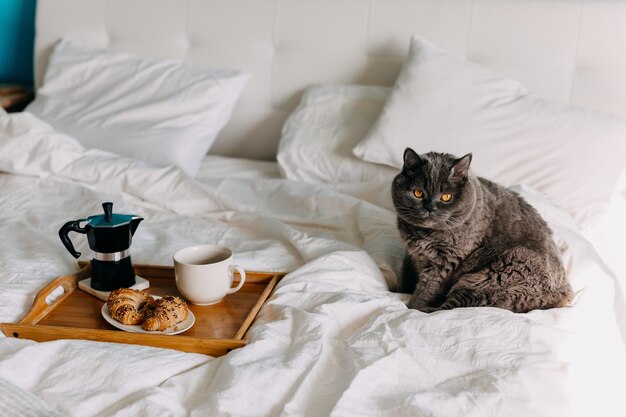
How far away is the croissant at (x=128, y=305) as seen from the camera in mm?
1286

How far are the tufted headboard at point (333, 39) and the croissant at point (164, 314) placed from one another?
1350 mm

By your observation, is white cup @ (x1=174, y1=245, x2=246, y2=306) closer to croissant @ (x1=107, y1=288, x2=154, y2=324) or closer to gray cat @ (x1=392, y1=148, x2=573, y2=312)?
croissant @ (x1=107, y1=288, x2=154, y2=324)

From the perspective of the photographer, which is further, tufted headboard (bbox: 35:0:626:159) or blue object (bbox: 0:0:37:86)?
blue object (bbox: 0:0:37:86)

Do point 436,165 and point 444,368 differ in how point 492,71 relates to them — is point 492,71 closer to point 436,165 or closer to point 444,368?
point 436,165

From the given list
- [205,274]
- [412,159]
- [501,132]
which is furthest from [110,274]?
[501,132]

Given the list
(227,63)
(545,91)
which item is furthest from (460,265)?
(227,63)

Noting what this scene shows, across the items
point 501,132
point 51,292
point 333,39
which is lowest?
point 51,292

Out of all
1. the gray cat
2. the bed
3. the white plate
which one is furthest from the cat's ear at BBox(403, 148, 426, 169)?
the white plate

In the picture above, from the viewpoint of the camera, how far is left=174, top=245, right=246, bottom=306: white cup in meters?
1.36

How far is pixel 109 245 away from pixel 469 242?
761mm

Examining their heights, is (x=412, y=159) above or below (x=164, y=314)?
above

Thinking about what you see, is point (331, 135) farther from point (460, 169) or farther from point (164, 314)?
point (164, 314)

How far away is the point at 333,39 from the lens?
245 cm

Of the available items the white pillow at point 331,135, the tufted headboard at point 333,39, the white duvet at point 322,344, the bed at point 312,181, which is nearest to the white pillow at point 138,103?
the bed at point 312,181
